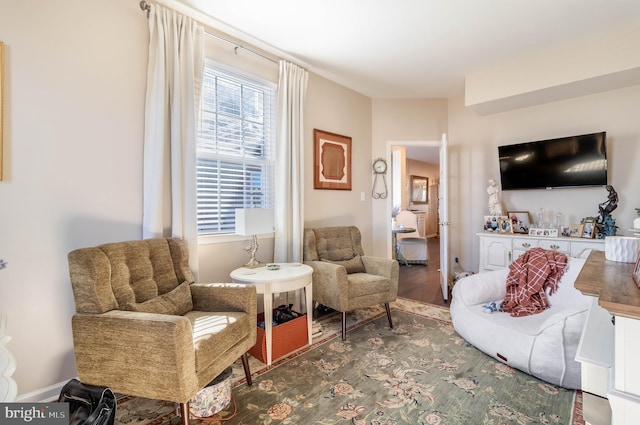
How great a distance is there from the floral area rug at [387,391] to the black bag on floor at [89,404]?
32 centimetres

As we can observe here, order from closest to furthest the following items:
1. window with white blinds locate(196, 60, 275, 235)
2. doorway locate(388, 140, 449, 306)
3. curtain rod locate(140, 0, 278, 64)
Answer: curtain rod locate(140, 0, 278, 64), window with white blinds locate(196, 60, 275, 235), doorway locate(388, 140, 449, 306)

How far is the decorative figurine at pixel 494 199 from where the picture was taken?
3721 millimetres

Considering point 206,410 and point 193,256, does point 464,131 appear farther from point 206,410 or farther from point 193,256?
point 206,410

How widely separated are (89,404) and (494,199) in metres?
4.06

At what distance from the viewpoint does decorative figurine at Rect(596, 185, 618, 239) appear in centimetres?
299

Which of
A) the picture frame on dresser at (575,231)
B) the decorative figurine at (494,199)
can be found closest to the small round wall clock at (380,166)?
the decorative figurine at (494,199)

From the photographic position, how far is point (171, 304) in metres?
1.90

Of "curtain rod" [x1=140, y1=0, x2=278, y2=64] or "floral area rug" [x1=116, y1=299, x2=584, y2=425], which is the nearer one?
"floral area rug" [x1=116, y1=299, x2=584, y2=425]

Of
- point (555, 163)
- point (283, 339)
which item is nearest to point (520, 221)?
point (555, 163)

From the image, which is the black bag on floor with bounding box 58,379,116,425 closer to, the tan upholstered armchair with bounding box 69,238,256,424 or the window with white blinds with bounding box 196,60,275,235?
the tan upholstered armchair with bounding box 69,238,256,424

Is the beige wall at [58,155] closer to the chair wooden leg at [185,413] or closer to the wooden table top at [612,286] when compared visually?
the chair wooden leg at [185,413]

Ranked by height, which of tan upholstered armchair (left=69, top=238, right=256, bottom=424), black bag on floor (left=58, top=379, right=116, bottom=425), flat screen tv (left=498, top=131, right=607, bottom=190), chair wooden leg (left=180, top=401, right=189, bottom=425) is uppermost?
flat screen tv (left=498, top=131, right=607, bottom=190)

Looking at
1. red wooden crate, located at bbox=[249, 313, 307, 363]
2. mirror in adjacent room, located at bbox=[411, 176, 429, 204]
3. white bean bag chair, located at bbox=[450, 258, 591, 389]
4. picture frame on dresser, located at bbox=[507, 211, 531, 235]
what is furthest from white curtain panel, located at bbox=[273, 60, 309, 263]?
mirror in adjacent room, located at bbox=[411, 176, 429, 204]

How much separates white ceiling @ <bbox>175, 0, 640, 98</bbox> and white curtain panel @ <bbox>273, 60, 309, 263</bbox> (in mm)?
330
